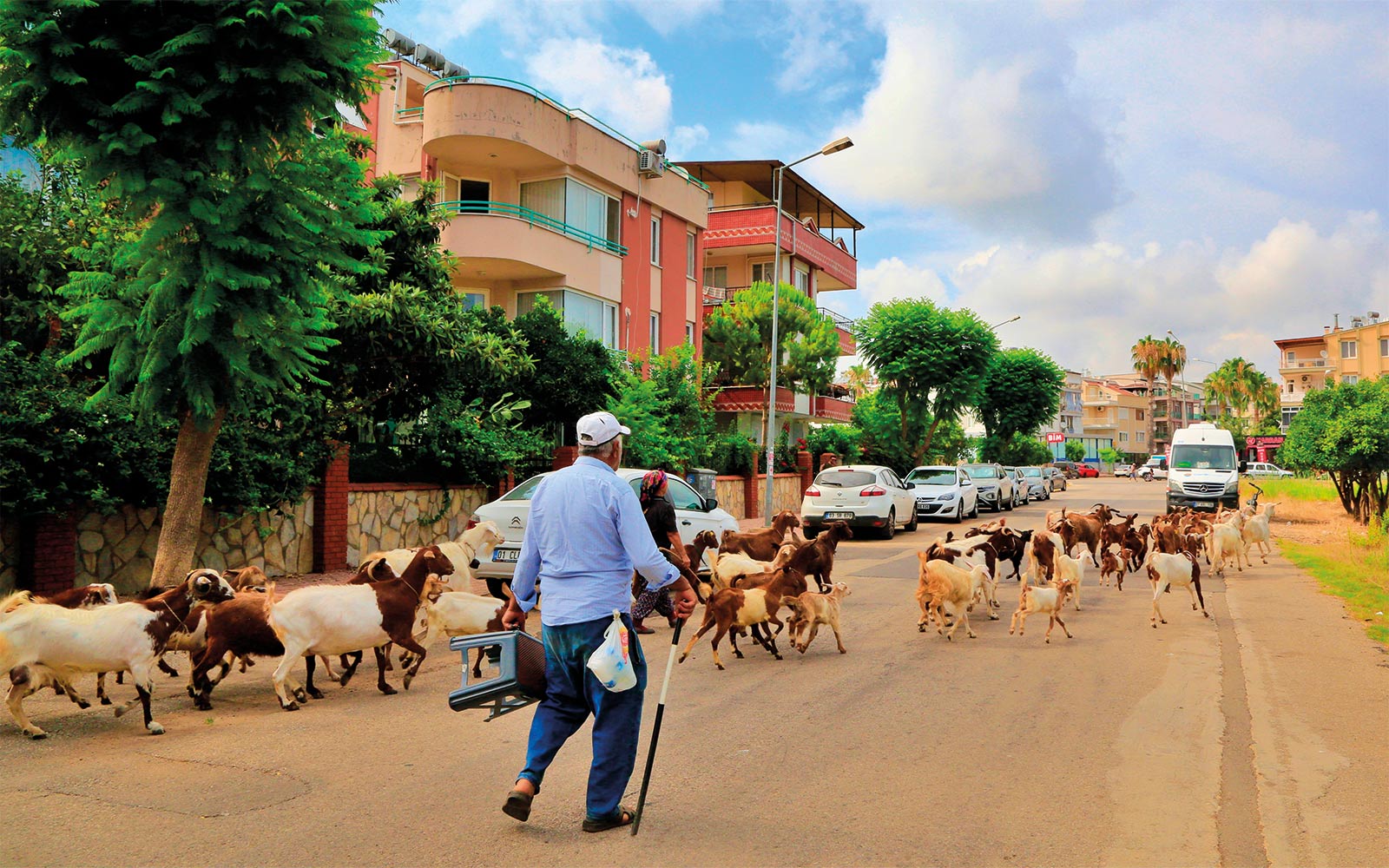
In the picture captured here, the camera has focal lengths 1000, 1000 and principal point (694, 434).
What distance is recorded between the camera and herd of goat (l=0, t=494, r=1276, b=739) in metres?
6.58

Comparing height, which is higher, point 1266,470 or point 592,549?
point 592,549

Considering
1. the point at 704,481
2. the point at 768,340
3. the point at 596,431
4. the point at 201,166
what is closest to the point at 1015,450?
the point at 768,340

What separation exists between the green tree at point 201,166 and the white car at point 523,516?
303cm

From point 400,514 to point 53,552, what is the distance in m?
6.35

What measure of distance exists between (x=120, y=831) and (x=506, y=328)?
16.8m

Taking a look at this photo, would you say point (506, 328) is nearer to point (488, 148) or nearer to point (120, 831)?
point (488, 148)

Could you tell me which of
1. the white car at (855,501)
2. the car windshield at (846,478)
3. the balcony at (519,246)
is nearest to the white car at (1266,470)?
the white car at (855,501)

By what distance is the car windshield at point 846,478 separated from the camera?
24.0 m

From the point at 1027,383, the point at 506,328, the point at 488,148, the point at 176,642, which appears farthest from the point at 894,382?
the point at 176,642

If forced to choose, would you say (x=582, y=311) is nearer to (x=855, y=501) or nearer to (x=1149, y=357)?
(x=855, y=501)

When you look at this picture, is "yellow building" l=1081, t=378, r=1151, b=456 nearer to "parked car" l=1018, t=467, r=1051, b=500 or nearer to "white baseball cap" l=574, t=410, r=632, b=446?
"parked car" l=1018, t=467, r=1051, b=500

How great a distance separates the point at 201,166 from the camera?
977 centimetres

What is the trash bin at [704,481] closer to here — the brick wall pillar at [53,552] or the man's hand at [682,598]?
the brick wall pillar at [53,552]

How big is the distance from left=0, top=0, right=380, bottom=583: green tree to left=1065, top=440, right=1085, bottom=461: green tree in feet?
372
